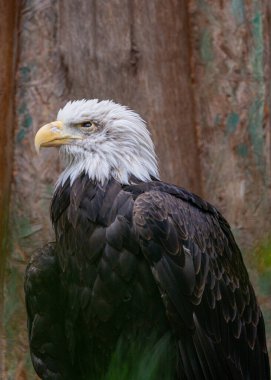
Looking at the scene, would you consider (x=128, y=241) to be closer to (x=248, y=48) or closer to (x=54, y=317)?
(x=54, y=317)

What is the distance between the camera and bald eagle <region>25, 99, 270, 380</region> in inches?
185

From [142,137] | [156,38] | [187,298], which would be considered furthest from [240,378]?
[156,38]

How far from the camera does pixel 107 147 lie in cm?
525

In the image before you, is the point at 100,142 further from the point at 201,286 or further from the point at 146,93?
the point at 146,93

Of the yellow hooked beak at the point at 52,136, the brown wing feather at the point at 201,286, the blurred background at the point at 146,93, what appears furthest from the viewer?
the blurred background at the point at 146,93

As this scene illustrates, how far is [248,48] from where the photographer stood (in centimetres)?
684

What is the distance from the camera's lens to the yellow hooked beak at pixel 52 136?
5121 mm

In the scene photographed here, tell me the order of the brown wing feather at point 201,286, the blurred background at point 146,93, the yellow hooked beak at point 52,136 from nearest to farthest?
the brown wing feather at point 201,286 → the yellow hooked beak at point 52,136 → the blurred background at point 146,93

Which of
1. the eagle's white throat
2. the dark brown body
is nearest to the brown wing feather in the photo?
the dark brown body

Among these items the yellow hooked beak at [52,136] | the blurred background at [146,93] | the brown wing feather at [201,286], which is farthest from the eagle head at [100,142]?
the blurred background at [146,93]

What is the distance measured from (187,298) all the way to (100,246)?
56cm

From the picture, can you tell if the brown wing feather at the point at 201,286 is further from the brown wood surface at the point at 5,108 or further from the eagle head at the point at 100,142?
the brown wood surface at the point at 5,108

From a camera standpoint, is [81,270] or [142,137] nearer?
[81,270]

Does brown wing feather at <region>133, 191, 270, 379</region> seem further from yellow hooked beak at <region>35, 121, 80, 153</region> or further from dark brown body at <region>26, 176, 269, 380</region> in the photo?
yellow hooked beak at <region>35, 121, 80, 153</region>
